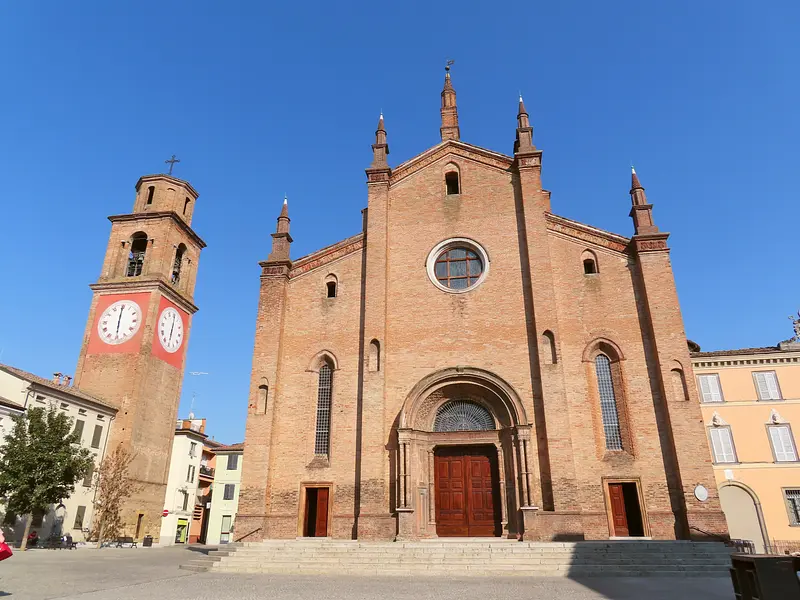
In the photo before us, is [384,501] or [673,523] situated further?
[384,501]

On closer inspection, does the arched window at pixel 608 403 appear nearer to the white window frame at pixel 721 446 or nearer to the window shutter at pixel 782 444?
the white window frame at pixel 721 446

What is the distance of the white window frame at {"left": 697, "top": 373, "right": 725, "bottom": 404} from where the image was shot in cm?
2559

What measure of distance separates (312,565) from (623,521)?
960 centimetres

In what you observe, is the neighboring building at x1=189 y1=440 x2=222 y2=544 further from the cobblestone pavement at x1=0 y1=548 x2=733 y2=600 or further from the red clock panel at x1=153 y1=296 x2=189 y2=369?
the cobblestone pavement at x1=0 y1=548 x2=733 y2=600

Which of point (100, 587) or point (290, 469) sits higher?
point (290, 469)

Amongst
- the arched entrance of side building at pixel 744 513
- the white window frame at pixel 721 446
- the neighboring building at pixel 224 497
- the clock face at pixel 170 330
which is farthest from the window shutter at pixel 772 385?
the neighboring building at pixel 224 497

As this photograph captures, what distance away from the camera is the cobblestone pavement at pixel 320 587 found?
32.9 feet

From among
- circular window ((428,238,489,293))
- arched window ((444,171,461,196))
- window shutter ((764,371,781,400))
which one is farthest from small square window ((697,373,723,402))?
arched window ((444,171,461,196))

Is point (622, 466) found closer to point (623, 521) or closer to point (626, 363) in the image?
point (623, 521)

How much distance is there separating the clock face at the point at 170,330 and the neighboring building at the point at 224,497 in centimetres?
1152

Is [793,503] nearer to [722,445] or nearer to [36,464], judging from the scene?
[722,445]

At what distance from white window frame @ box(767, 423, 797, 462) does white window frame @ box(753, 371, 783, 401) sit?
1.34 metres

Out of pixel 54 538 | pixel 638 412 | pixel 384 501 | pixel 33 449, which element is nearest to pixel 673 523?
pixel 638 412

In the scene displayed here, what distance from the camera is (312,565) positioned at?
14.4 m
